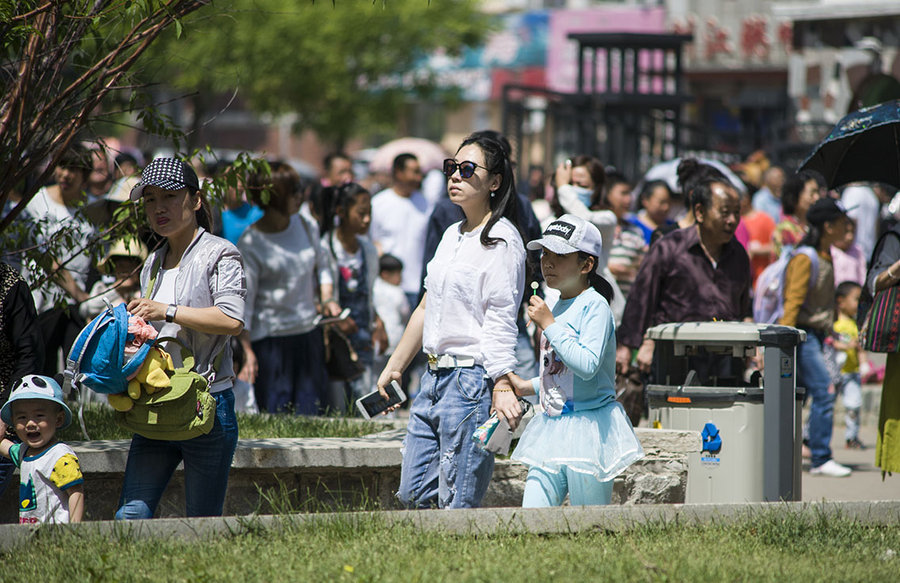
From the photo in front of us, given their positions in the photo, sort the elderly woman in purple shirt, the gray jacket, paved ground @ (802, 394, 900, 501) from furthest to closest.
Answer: paved ground @ (802, 394, 900, 501) → the elderly woman in purple shirt → the gray jacket

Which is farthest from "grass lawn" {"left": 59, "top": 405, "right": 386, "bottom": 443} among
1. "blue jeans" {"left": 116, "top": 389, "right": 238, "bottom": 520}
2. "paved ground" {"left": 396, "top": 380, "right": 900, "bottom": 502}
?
"paved ground" {"left": 396, "top": 380, "right": 900, "bottom": 502}

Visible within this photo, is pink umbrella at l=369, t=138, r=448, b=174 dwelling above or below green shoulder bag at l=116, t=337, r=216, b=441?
above

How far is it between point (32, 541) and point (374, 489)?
2.07 m

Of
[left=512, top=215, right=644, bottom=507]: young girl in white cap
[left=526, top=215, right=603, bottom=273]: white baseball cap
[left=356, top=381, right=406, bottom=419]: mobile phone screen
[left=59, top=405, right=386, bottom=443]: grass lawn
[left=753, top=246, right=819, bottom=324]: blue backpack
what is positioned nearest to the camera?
[left=512, top=215, right=644, bottom=507]: young girl in white cap

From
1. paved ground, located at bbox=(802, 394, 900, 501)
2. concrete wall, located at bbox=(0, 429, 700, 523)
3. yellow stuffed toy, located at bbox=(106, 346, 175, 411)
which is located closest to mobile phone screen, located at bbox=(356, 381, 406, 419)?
concrete wall, located at bbox=(0, 429, 700, 523)

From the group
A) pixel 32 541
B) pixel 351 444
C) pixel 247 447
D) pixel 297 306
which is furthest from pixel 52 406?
pixel 297 306

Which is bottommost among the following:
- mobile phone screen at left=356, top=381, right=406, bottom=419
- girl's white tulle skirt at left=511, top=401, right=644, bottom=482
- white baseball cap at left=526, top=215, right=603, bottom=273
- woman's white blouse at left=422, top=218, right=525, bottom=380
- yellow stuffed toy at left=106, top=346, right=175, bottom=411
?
girl's white tulle skirt at left=511, top=401, right=644, bottom=482

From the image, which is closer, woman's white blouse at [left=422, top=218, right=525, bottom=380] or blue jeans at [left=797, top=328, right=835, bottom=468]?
woman's white blouse at [left=422, top=218, right=525, bottom=380]

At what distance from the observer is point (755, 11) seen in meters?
33.8

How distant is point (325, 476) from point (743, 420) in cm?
212

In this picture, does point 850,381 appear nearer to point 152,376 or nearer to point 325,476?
point 325,476

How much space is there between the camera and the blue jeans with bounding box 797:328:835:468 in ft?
29.9

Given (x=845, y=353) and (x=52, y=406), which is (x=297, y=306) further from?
(x=845, y=353)

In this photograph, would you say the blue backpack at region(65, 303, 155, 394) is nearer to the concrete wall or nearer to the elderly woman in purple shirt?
the concrete wall
